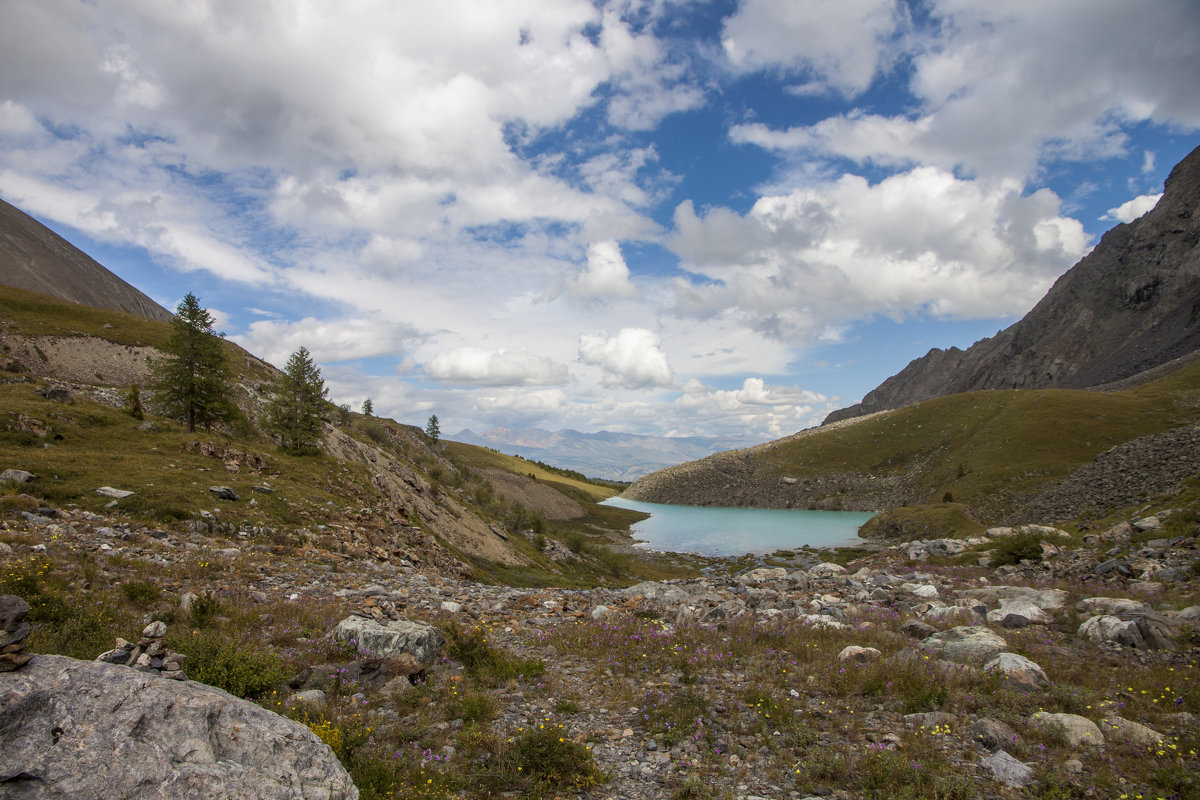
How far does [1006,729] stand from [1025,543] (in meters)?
22.8

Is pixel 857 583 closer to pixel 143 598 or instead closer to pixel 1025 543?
pixel 1025 543

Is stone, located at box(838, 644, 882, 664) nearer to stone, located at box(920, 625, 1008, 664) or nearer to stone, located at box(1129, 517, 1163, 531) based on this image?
stone, located at box(920, 625, 1008, 664)

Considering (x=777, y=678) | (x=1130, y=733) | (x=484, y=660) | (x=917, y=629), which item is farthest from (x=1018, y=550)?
(x=484, y=660)

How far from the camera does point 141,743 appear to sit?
4.42m

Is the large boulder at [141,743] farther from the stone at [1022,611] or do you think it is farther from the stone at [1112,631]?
the stone at [1022,611]

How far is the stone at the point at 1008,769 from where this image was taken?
21.1ft

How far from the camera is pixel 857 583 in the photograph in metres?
21.3

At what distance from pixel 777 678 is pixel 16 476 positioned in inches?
979

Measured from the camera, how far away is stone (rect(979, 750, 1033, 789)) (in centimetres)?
642

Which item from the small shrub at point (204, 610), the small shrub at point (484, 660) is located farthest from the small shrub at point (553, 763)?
the small shrub at point (204, 610)

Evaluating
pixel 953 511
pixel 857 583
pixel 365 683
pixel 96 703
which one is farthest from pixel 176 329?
pixel 953 511

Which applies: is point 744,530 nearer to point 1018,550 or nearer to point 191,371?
point 1018,550

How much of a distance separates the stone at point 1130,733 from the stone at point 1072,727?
15 cm

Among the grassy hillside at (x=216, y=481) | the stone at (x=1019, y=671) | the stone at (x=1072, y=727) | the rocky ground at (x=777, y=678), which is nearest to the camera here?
the rocky ground at (x=777, y=678)
